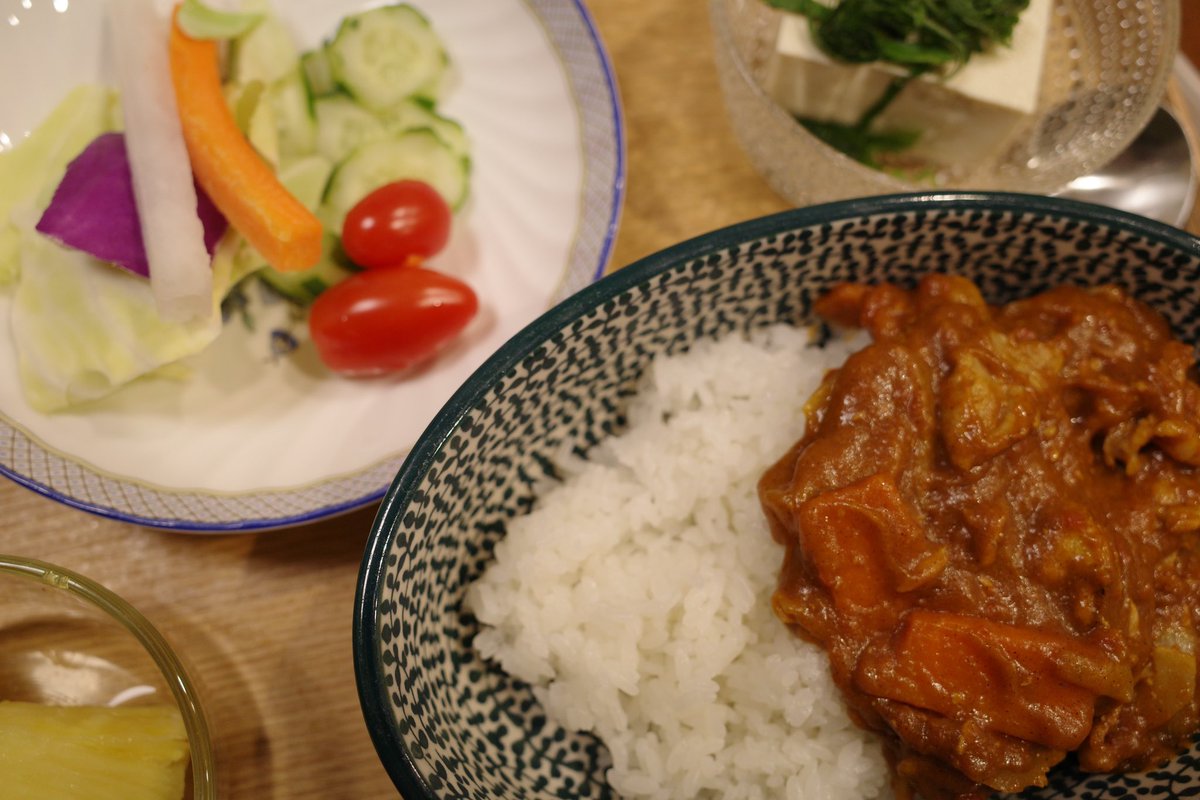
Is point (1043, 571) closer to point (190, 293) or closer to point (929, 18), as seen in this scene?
point (929, 18)

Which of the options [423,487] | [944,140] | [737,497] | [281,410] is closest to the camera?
[423,487]

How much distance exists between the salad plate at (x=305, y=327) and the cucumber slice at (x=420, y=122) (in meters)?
0.08

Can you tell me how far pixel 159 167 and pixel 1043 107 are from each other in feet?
7.88

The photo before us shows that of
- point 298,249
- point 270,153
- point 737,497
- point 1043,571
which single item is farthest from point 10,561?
point 1043,571

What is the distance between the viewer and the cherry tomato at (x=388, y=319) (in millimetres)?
2219

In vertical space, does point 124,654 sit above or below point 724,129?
below

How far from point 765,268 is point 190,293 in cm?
133

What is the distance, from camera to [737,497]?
193 centimetres

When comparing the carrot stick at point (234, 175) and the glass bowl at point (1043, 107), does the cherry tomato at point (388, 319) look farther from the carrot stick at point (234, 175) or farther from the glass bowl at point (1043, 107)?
the glass bowl at point (1043, 107)

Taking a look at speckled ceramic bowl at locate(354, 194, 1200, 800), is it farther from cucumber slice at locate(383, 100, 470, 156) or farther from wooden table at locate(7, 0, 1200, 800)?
cucumber slice at locate(383, 100, 470, 156)

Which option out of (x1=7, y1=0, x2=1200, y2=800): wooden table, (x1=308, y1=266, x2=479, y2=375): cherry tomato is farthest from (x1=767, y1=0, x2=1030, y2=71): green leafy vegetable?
(x1=308, y1=266, x2=479, y2=375): cherry tomato

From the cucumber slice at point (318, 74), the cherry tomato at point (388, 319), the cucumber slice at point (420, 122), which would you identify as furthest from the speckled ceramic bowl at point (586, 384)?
the cucumber slice at point (318, 74)

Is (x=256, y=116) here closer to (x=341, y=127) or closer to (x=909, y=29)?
(x=341, y=127)

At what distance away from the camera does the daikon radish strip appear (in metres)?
2.11
